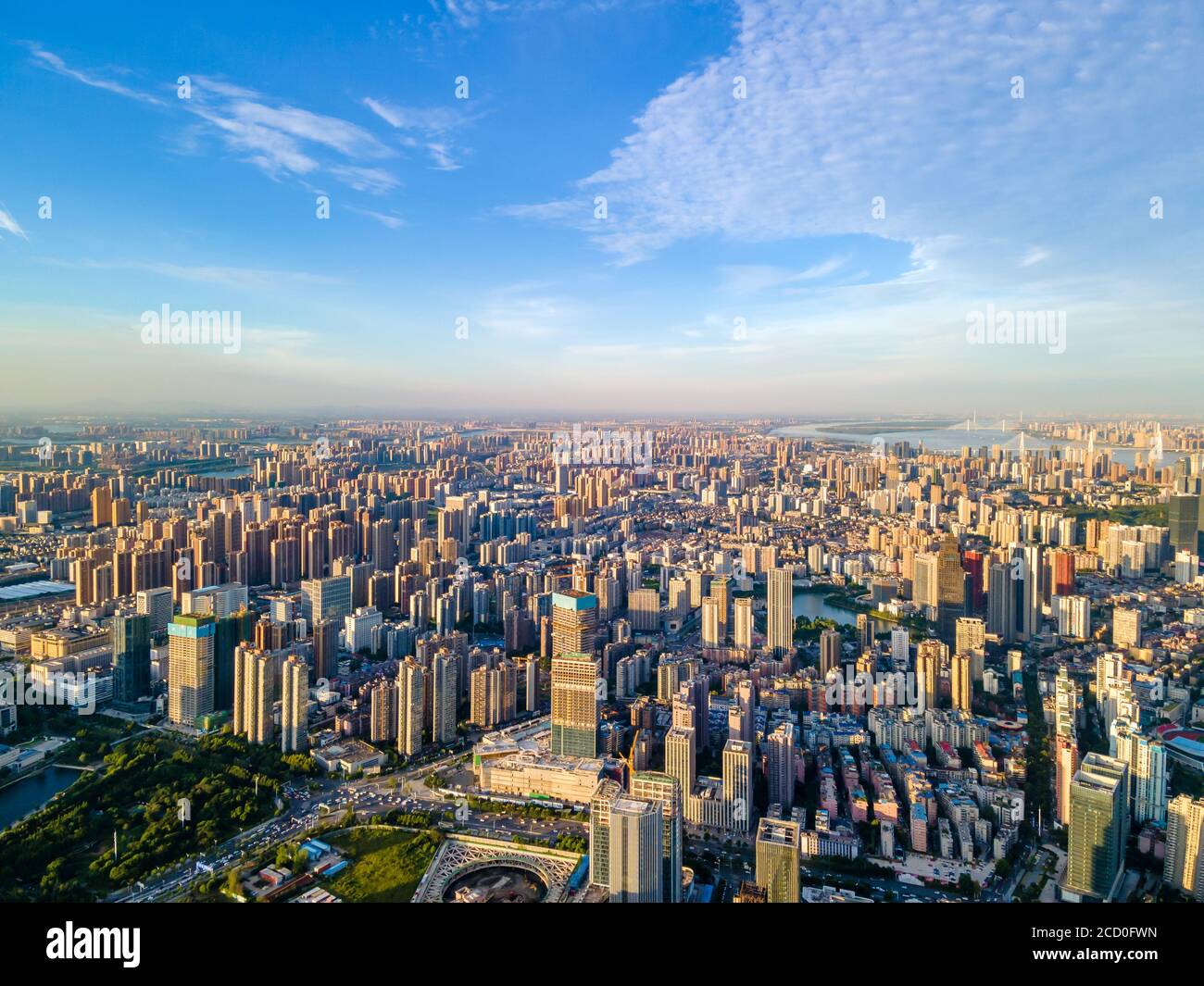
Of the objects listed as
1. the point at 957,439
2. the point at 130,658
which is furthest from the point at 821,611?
the point at 130,658

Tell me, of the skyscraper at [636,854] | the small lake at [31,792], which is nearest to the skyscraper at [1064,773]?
the skyscraper at [636,854]

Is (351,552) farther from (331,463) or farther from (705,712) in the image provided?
(705,712)

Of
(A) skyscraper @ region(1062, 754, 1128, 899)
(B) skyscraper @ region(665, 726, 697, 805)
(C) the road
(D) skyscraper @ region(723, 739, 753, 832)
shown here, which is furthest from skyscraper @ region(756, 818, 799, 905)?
(A) skyscraper @ region(1062, 754, 1128, 899)

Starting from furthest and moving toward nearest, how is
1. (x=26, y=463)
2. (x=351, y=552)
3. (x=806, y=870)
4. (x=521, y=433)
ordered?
1. (x=521, y=433)
2. (x=351, y=552)
3. (x=26, y=463)
4. (x=806, y=870)

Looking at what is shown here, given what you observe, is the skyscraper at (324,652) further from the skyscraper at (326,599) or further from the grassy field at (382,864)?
the grassy field at (382,864)
